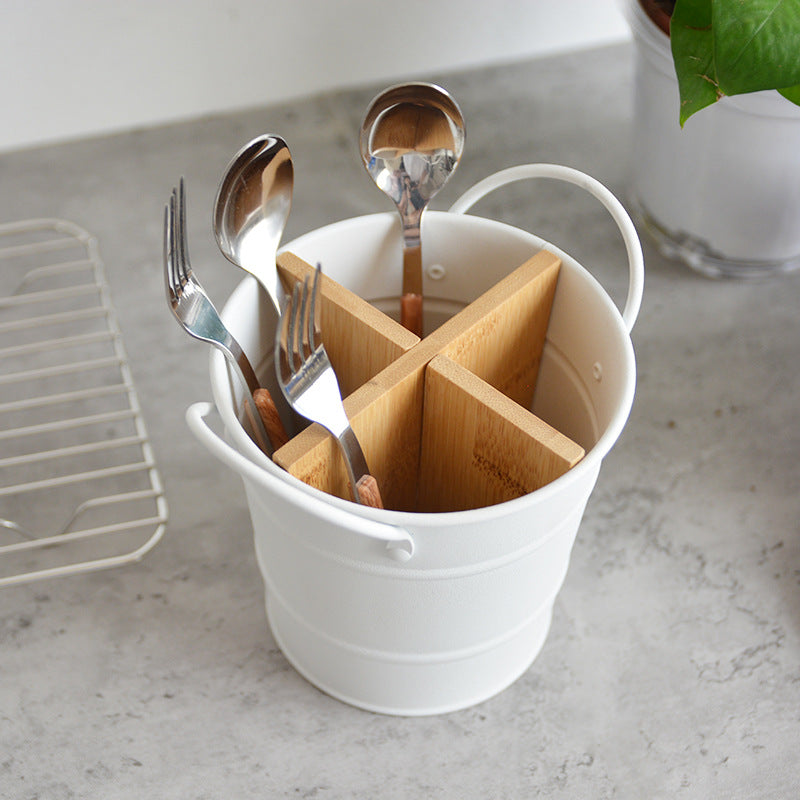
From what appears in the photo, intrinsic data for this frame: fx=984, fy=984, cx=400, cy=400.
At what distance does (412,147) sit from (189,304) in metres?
0.19

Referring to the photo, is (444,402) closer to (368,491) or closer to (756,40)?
(368,491)

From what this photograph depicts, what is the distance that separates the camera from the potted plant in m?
0.68

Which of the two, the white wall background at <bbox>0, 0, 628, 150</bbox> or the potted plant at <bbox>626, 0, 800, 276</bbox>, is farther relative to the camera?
the white wall background at <bbox>0, 0, 628, 150</bbox>

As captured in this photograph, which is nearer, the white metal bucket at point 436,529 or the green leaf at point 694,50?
the white metal bucket at point 436,529

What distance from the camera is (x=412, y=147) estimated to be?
26.1 inches

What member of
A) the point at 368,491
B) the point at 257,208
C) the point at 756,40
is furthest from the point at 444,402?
the point at 756,40

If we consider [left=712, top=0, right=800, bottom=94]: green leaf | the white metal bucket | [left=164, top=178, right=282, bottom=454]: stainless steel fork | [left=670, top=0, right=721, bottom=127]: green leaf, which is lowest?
the white metal bucket

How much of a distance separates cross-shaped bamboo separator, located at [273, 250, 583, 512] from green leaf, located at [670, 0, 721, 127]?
0.21 meters

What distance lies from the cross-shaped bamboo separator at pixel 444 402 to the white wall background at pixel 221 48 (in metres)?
0.51

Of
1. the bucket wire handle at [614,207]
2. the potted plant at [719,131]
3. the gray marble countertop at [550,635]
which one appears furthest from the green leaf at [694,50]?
the gray marble countertop at [550,635]

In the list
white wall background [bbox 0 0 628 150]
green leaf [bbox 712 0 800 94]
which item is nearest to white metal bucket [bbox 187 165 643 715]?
green leaf [bbox 712 0 800 94]

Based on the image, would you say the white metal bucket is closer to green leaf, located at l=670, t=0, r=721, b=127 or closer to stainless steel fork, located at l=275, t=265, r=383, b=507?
stainless steel fork, located at l=275, t=265, r=383, b=507

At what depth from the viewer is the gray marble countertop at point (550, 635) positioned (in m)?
0.71

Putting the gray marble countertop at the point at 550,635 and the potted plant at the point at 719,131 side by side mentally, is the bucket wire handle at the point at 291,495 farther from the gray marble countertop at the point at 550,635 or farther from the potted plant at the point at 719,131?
the potted plant at the point at 719,131
